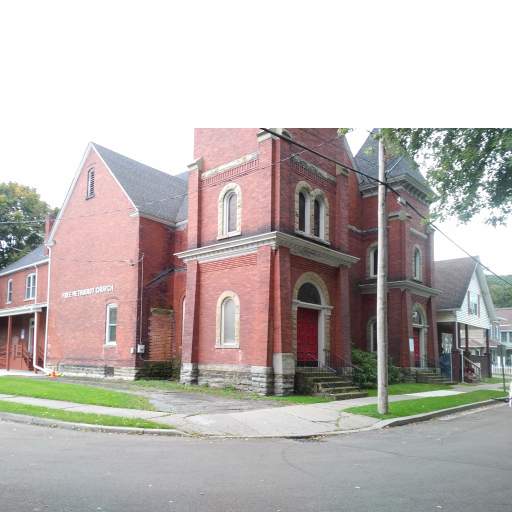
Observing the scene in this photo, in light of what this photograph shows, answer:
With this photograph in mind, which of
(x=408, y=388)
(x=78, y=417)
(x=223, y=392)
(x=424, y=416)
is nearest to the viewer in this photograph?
(x=78, y=417)

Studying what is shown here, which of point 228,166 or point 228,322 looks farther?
point 228,166

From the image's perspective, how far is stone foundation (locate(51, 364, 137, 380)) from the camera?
23609mm

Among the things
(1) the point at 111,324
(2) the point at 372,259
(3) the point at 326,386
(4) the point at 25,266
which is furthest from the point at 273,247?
(4) the point at 25,266

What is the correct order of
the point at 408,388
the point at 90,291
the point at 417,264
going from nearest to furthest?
the point at 408,388 < the point at 90,291 < the point at 417,264

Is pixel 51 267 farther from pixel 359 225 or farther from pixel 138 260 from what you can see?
pixel 359 225

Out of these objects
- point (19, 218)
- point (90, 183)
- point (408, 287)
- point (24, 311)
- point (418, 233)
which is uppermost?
point (19, 218)

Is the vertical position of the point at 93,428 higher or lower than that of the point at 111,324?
lower

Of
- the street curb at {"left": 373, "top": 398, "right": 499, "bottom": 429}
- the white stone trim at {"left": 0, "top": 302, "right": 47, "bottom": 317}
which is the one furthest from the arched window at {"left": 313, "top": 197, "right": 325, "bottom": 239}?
the white stone trim at {"left": 0, "top": 302, "right": 47, "bottom": 317}

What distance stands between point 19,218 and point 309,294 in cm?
2964

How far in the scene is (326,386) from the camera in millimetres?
18656

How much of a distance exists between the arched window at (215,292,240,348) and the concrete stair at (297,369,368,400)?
2797 mm

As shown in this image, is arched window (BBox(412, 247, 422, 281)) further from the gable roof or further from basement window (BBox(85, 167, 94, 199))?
the gable roof

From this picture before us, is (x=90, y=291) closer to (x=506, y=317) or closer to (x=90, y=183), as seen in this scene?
(x=90, y=183)

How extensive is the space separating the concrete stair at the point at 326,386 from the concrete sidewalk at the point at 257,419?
2395mm
